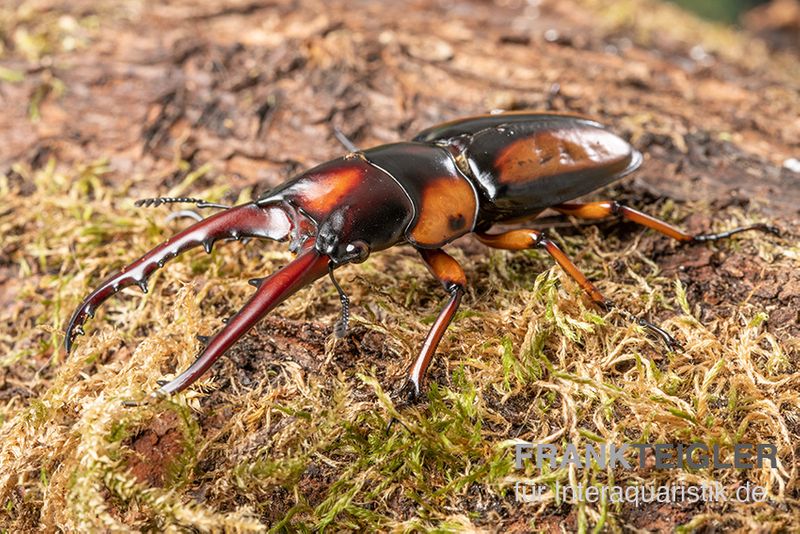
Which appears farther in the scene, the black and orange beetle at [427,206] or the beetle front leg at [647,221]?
the beetle front leg at [647,221]

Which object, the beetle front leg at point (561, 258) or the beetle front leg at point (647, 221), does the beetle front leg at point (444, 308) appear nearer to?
the beetle front leg at point (561, 258)

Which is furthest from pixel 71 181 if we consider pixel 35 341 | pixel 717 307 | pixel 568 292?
pixel 717 307

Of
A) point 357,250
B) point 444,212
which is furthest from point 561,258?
point 357,250

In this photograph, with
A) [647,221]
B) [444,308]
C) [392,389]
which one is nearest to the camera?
[392,389]

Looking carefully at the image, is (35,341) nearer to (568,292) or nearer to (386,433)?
(386,433)

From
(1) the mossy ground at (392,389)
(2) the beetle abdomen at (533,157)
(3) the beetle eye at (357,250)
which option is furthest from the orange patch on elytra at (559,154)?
(3) the beetle eye at (357,250)

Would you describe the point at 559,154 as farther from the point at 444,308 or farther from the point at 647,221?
the point at 444,308

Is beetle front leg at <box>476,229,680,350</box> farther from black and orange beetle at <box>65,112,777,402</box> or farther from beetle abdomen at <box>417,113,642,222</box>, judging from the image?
beetle abdomen at <box>417,113,642,222</box>
